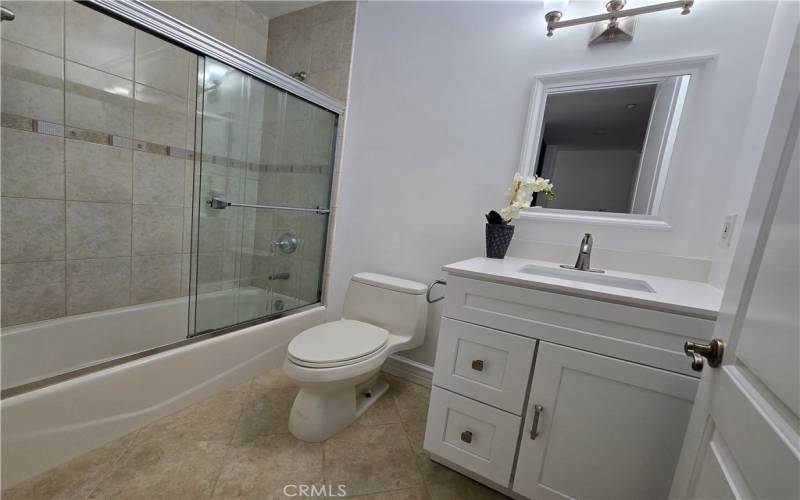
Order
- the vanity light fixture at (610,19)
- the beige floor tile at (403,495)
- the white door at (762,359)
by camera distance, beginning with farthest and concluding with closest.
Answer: the vanity light fixture at (610,19) < the beige floor tile at (403,495) < the white door at (762,359)

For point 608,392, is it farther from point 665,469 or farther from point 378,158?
point 378,158

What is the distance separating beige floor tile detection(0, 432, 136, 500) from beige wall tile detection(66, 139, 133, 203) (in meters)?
1.15

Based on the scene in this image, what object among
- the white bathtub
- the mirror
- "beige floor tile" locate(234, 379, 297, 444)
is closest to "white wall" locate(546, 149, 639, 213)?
the mirror

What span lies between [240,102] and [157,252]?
1.00 metres

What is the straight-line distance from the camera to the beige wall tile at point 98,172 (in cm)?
145

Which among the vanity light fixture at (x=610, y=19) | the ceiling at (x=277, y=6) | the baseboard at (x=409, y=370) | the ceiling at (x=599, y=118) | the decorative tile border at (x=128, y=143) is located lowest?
the baseboard at (x=409, y=370)

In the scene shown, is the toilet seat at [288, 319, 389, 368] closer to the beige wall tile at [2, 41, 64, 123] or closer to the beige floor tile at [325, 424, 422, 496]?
the beige floor tile at [325, 424, 422, 496]

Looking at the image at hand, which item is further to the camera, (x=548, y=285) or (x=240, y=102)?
(x=240, y=102)

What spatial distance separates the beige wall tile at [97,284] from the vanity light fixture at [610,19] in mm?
2442

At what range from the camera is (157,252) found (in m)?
1.79

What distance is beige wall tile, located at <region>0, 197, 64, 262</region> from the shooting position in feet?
4.33

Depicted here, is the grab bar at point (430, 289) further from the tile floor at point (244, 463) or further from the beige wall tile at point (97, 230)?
the beige wall tile at point (97, 230)

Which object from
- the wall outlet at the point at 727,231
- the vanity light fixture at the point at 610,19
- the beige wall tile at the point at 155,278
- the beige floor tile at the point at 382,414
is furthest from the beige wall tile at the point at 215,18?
the wall outlet at the point at 727,231

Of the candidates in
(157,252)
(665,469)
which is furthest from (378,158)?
(665,469)
